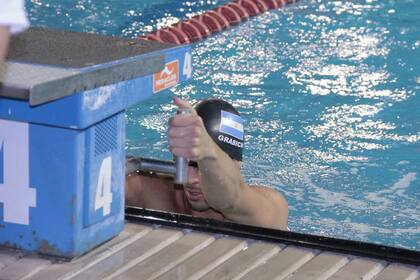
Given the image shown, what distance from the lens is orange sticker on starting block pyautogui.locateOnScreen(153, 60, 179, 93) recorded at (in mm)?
2746

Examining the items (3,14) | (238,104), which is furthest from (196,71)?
(3,14)

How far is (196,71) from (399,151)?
4.67ft

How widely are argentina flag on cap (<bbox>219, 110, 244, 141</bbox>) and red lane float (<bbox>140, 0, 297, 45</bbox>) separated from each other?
2853 mm

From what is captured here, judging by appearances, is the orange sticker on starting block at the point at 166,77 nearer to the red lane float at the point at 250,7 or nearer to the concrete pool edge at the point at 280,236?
the concrete pool edge at the point at 280,236

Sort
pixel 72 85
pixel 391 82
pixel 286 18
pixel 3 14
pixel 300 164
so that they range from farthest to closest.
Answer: pixel 286 18, pixel 391 82, pixel 300 164, pixel 72 85, pixel 3 14

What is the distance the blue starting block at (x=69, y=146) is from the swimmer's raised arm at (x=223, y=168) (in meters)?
0.18

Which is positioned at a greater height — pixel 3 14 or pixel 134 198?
pixel 3 14

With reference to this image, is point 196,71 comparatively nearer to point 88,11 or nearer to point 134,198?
point 88,11

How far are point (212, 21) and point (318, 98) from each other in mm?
1312

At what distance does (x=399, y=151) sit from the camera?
16.4 ft

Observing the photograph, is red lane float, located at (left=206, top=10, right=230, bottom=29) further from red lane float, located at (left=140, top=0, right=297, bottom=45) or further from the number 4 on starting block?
the number 4 on starting block

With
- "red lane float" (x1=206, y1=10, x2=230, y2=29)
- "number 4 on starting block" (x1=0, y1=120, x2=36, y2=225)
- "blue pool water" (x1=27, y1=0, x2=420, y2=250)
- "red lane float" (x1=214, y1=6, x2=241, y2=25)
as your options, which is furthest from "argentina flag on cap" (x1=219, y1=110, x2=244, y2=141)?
→ "red lane float" (x1=214, y1=6, x2=241, y2=25)

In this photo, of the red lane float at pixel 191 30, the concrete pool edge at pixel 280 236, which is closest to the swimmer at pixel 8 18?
the concrete pool edge at pixel 280 236

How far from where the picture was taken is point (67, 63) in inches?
96.5
